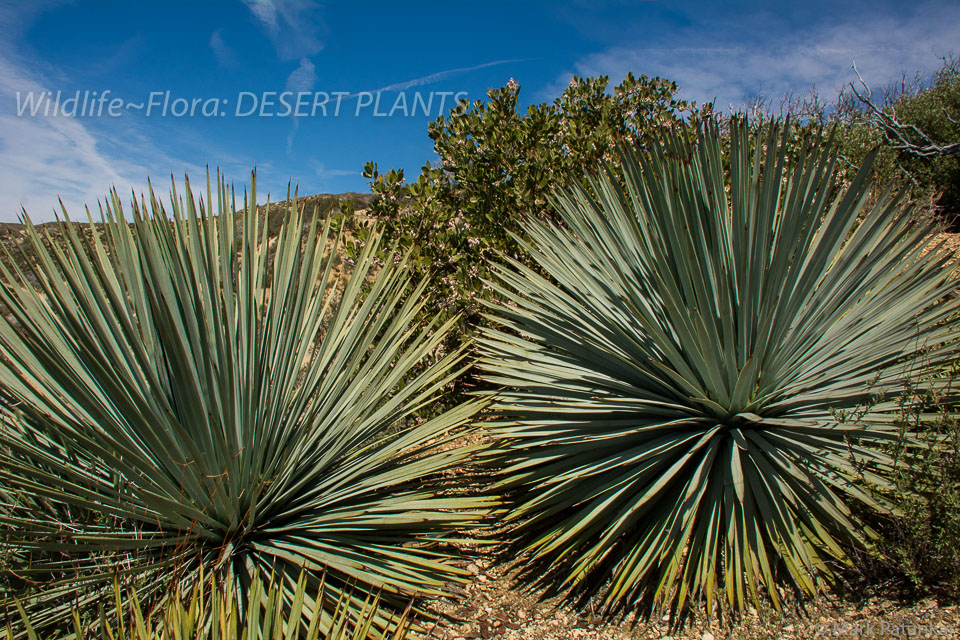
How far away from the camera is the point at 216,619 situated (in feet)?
6.58

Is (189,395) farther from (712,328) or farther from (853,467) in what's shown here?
(853,467)

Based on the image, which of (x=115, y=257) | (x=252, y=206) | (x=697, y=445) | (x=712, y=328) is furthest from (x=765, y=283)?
(x=115, y=257)

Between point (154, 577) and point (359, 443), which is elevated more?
point (359, 443)

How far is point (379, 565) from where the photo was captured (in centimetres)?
297

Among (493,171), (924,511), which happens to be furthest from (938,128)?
(924,511)

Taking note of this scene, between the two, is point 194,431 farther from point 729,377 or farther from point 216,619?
point 729,377

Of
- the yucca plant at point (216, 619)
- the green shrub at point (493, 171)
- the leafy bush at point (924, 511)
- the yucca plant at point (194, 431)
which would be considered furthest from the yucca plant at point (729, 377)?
the green shrub at point (493, 171)

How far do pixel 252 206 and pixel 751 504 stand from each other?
2891 mm

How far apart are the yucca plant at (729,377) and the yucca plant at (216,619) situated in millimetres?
1206

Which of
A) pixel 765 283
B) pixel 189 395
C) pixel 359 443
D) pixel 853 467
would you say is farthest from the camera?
pixel 359 443

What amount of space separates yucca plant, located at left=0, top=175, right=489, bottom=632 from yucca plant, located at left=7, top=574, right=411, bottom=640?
10cm

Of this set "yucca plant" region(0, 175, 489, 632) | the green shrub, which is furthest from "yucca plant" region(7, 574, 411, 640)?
the green shrub

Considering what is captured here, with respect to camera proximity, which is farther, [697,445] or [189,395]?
[697,445]

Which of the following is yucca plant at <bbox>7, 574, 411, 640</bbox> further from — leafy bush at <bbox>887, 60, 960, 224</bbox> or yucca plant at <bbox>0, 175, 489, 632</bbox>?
leafy bush at <bbox>887, 60, 960, 224</bbox>
